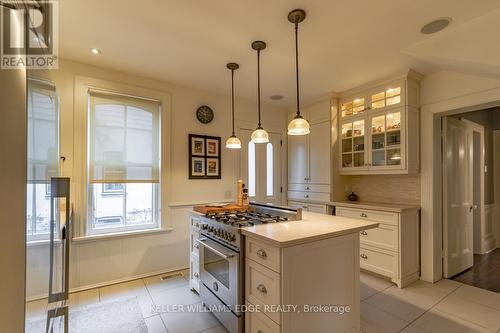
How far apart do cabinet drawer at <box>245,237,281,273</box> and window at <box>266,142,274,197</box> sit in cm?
262

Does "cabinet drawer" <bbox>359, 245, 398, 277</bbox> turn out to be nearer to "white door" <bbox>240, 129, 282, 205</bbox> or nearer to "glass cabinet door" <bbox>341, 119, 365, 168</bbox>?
"glass cabinet door" <bbox>341, 119, 365, 168</bbox>

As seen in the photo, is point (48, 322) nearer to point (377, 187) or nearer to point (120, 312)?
point (120, 312)

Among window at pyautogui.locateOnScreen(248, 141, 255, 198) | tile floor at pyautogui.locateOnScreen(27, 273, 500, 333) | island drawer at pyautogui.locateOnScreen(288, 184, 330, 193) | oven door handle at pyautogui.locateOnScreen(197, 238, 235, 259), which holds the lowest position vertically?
tile floor at pyautogui.locateOnScreen(27, 273, 500, 333)

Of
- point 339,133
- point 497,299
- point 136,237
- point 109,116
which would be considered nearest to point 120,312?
Answer: point 136,237

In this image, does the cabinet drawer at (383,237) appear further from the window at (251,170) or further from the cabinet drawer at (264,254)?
the cabinet drawer at (264,254)

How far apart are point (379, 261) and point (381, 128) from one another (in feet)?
5.93

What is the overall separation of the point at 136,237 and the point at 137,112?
1.71 m

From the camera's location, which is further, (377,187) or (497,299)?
(377,187)

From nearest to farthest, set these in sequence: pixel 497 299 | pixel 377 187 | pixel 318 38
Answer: pixel 318 38, pixel 497 299, pixel 377 187

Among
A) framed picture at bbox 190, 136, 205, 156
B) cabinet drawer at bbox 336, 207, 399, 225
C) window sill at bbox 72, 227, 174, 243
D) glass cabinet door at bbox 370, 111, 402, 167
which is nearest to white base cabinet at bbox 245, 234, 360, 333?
cabinet drawer at bbox 336, 207, 399, 225

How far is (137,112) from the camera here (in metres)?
3.17

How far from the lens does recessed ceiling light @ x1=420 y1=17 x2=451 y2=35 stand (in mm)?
1992

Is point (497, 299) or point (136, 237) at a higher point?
point (136, 237)

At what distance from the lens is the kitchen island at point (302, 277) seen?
4.91 ft
